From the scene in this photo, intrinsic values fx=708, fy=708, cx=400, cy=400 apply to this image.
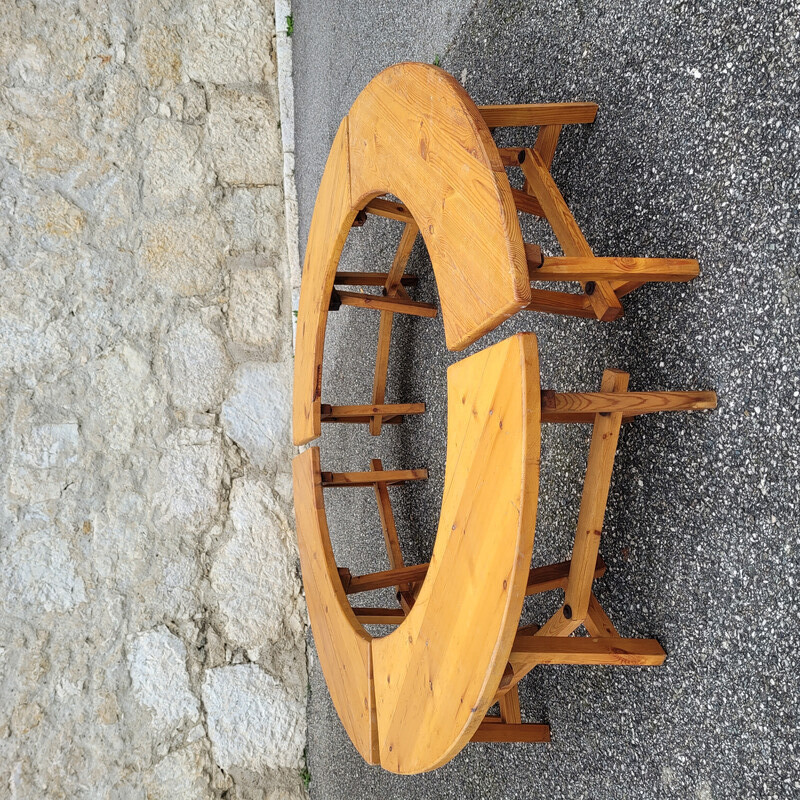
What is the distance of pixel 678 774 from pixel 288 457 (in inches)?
82.8

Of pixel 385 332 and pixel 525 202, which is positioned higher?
pixel 525 202

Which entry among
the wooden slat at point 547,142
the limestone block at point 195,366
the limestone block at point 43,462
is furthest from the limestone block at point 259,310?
the wooden slat at point 547,142

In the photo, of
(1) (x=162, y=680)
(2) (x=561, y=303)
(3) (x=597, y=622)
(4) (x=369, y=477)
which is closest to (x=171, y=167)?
(4) (x=369, y=477)

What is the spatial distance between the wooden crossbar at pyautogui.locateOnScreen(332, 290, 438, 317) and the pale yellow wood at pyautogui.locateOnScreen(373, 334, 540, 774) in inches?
36.4

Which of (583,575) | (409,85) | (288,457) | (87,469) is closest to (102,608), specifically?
(87,469)

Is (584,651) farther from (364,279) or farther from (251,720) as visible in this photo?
(251,720)

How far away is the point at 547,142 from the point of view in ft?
5.54

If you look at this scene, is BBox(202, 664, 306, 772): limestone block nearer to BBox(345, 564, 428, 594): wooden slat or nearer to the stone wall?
the stone wall

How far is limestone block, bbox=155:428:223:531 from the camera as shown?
2.96m

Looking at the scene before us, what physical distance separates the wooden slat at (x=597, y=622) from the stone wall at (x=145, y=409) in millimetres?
1816

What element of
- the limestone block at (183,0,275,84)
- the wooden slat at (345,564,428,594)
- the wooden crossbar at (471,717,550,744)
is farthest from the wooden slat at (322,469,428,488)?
the limestone block at (183,0,275,84)

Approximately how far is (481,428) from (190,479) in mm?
2069

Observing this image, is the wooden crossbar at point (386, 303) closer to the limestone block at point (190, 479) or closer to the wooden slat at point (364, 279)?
the wooden slat at point (364, 279)

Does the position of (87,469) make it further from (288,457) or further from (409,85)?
(409,85)
